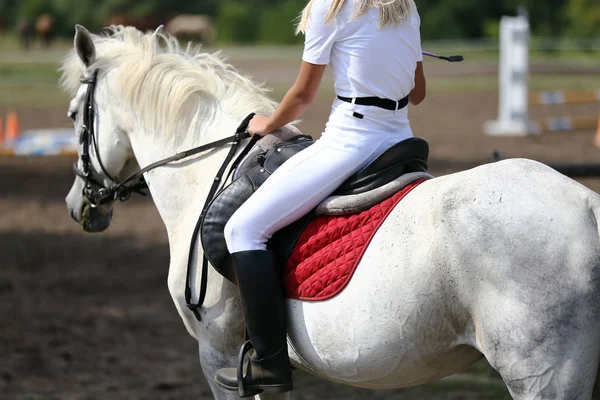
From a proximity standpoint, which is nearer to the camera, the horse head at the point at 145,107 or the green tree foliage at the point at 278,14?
the horse head at the point at 145,107

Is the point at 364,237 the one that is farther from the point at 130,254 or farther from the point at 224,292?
the point at 130,254

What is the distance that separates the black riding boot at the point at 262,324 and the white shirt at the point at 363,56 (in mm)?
586

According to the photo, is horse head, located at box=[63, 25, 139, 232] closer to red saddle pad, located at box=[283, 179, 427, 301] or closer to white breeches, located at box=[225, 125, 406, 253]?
white breeches, located at box=[225, 125, 406, 253]

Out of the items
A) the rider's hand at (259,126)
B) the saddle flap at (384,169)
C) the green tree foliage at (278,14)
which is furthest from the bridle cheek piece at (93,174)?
the green tree foliage at (278,14)

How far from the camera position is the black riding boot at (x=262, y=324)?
317 centimetres

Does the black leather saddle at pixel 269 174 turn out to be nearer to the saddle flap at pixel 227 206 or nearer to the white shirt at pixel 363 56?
the saddle flap at pixel 227 206

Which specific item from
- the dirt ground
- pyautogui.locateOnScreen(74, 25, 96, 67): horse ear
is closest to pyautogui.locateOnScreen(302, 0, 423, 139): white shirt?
pyautogui.locateOnScreen(74, 25, 96, 67): horse ear

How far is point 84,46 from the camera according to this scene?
3922mm

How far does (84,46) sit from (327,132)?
1.41 meters

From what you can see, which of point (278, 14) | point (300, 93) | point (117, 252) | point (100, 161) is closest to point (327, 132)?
point (300, 93)

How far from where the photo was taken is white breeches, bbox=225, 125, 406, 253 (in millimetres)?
3115

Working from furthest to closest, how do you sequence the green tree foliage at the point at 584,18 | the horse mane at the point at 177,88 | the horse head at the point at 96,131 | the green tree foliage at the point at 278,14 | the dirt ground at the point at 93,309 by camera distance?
the green tree foliage at the point at 278,14 < the green tree foliage at the point at 584,18 < the dirt ground at the point at 93,309 < the horse head at the point at 96,131 < the horse mane at the point at 177,88

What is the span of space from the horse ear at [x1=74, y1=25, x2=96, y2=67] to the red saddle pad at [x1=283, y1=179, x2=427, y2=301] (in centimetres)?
145

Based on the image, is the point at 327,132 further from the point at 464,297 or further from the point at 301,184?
the point at 464,297
